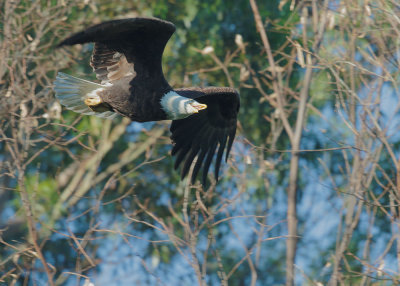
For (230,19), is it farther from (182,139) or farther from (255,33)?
(182,139)

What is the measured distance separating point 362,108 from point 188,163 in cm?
159

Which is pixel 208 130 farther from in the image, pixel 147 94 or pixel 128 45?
pixel 128 45

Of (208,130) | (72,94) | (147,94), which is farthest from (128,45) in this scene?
(208,130)

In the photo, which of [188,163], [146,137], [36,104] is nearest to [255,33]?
[146,137]

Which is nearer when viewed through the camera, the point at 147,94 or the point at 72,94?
the point at 147,94

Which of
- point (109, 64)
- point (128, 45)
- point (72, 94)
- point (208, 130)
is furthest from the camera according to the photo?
point (208, 130)

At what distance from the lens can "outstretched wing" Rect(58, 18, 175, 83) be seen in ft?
15.8

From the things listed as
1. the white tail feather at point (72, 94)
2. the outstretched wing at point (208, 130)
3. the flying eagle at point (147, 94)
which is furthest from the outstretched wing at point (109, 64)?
the outstretched wing at point (208, 130)

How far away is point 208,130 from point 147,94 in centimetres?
107

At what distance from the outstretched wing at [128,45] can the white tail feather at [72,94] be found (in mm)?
382

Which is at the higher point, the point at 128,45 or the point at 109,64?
the point at 128,45

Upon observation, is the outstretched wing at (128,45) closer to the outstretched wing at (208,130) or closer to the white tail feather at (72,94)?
the white tail feather at (72,94)

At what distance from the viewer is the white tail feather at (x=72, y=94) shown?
246 inches

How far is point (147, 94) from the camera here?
5.56 m
